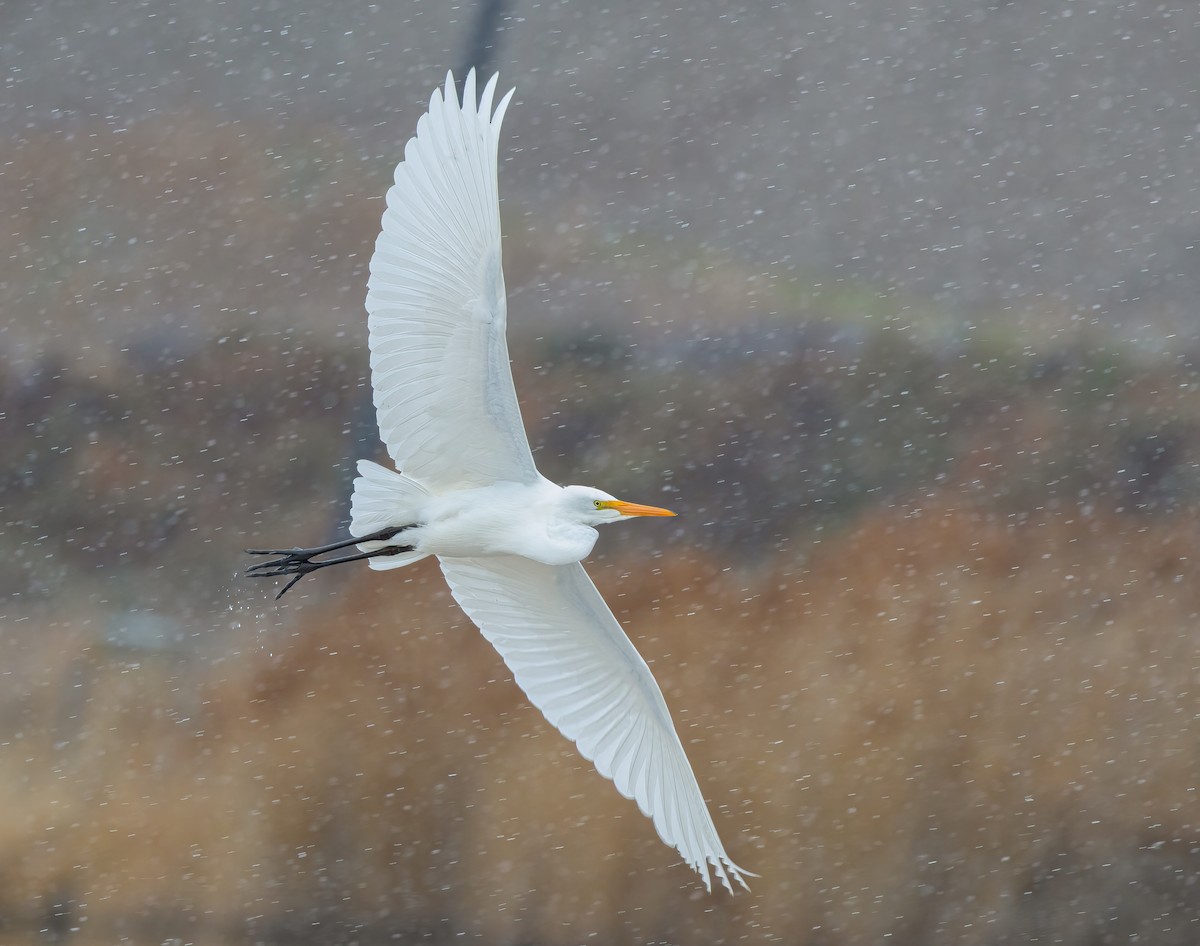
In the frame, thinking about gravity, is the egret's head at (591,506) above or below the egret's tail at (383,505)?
below

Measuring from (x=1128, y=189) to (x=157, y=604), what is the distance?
3460 millimetres

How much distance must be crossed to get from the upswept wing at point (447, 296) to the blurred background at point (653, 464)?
2194 millimetres

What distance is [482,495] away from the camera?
264cm

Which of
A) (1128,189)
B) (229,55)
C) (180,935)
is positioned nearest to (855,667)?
(1128,189)

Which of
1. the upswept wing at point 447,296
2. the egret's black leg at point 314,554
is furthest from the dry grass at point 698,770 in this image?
the upswept wing at point 447,296

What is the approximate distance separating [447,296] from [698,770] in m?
2.57

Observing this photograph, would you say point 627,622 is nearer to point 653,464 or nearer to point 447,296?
point 653,464

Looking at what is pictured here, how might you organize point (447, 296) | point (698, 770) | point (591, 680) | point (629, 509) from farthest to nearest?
point (698, 770), point (591, 680), point (629, 509), point (447, 296)

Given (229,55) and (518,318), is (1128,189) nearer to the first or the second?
(518,318)

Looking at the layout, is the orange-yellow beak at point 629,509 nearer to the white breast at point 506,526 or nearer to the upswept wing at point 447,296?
the white breast at point 506,526

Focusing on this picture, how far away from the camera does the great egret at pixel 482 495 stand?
7.75ft

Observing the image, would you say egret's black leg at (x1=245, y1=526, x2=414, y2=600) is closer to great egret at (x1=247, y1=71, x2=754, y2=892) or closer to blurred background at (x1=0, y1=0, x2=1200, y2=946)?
great egret at (x1=247, y1=71, x2=754, y2=892)

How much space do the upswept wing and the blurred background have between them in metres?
2.19

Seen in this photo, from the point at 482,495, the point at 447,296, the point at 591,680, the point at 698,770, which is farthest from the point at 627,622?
the point at 447,296
